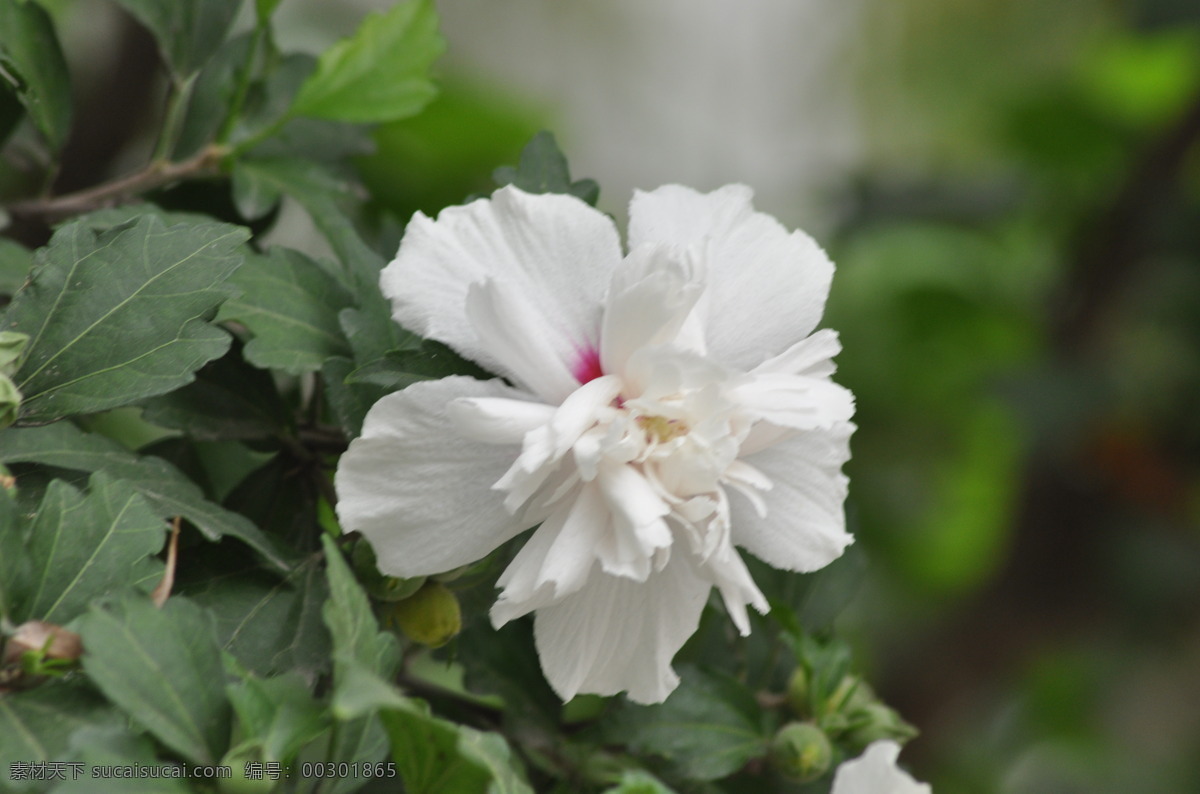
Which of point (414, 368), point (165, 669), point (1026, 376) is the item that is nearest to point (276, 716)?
point (165, 669)

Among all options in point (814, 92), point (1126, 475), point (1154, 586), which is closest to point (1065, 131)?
point (1126, 475)

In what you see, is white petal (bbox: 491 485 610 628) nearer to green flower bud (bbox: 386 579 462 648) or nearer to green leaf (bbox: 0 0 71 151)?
green flower bud (bbox: 386 579 462 648)

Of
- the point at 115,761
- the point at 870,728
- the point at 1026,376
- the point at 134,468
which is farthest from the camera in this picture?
the point at 1026,376

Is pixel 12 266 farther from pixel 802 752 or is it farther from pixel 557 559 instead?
pixel 802 752

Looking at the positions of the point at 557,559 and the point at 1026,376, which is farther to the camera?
the point at 1026,376

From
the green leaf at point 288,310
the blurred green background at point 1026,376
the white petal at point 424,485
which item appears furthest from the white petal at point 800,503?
the blurred green background at point 1026,376

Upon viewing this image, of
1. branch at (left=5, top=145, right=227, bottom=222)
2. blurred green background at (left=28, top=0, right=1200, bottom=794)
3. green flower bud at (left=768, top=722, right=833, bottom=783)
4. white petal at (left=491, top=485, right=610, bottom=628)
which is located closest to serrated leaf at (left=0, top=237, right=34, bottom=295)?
branch at (left=5, top=145, right=227, bottom=222)

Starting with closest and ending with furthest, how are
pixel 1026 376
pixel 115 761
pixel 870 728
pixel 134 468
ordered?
pixel 115 761 → pixel 134 468 → pixel 870 728 → pixel 1026 376
